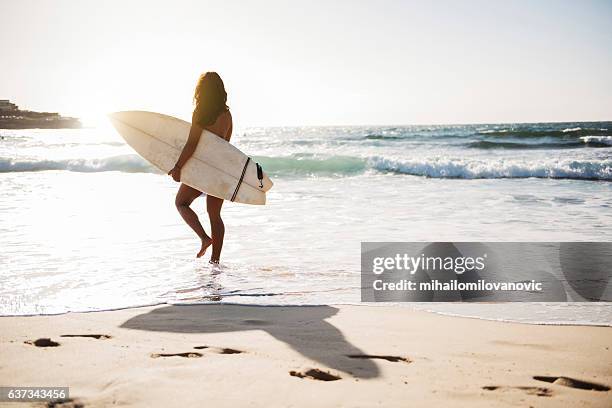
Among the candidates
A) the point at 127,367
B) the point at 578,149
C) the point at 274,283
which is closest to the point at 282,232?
the point at 274,283

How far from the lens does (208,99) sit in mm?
4094

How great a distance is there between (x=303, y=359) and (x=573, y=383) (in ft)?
3.63

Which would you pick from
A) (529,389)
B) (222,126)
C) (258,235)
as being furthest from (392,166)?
(529,389)

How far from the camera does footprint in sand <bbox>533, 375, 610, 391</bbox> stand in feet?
6.53

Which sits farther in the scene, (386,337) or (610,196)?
(610,196)

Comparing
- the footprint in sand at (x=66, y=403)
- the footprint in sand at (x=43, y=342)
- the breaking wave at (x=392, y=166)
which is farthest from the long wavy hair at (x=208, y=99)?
the breaking wave at (x=392, y=166)

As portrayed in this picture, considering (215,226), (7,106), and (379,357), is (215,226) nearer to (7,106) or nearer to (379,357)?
(379,357)

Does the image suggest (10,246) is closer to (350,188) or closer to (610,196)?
(350,188)

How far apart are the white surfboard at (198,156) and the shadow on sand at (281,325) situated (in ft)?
5.09

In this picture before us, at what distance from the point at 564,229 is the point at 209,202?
4.09 m

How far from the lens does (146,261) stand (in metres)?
4.42

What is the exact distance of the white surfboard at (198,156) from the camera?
444cm

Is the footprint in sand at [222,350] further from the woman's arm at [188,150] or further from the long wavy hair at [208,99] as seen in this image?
the long wavy hair at [208,99]

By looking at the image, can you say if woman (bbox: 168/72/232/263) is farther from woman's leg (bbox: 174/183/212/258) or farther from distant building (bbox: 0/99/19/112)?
distant building (bbox: 0/99/19/112)
